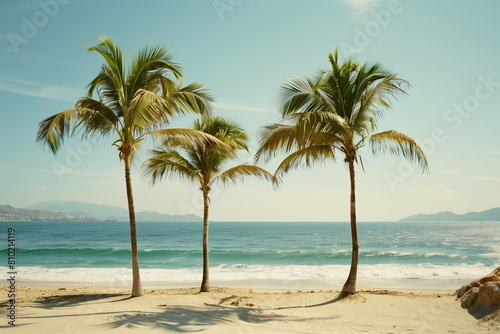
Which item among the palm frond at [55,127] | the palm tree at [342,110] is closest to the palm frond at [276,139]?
the palm tree at [342,110]

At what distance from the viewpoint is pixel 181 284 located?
1617 cm

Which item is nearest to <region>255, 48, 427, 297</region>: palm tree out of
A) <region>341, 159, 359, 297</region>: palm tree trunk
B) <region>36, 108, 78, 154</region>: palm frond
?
<region>341, 159, 359, 297</region>: palm tree trunk

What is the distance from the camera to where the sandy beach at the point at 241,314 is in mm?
6484

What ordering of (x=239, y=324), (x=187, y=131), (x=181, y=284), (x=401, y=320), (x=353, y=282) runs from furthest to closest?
(x=181, y=284) < (x=353, y=282) < (x=187, y=131) < (x=401, y=320) < (x=239, y=324)

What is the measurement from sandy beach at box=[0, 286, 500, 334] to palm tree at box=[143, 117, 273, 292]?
121 inches

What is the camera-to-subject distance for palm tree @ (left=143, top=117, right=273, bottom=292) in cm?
1178

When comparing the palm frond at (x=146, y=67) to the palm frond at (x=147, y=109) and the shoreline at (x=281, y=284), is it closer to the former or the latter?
the palm frond at (x=147, y=109)

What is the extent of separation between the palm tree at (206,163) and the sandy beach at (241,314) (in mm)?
3063

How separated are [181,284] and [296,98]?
10.3 metres

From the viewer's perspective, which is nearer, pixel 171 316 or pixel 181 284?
pixel 171 316

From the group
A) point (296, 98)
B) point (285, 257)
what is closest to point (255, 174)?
point (296, 98)

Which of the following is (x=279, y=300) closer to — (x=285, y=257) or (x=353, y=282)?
(x=353, y=282)

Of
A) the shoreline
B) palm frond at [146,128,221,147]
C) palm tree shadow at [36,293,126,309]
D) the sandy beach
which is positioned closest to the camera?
the sandy beach

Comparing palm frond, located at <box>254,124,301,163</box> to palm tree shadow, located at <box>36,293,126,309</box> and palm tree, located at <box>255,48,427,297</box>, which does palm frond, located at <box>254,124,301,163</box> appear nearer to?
palm tree, located at <box>255,48,427,297</box>
